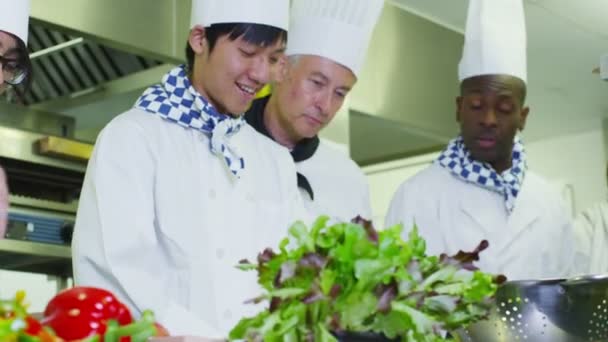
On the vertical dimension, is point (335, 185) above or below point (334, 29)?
below

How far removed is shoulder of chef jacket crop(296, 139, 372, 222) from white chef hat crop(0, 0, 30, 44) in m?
0.88

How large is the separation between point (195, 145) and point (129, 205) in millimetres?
242

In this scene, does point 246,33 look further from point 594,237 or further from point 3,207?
point 594,237

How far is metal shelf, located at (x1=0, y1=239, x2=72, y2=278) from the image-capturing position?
8.90 feet

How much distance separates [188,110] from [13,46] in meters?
0.33

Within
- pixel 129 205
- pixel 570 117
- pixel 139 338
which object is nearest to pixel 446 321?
pixel 139 338

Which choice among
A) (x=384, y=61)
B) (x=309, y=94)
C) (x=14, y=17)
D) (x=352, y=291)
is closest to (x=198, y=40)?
(x=14, y=17)

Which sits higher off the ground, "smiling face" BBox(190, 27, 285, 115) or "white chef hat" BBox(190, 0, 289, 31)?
"white chef hat" BBox(190, 0, 289, 31)

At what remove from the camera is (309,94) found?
7.41 feet

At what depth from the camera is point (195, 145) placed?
1772mm

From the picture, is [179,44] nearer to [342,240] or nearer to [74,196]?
[74,196]

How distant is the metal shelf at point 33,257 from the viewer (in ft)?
8.90

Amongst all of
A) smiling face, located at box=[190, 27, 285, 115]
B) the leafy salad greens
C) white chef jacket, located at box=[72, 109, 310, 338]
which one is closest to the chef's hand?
white chef jacket, located at box=[72, 109, 310, 338]

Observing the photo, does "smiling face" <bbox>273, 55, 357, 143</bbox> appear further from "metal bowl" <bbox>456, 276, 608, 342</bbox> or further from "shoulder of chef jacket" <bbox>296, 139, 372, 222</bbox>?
"metal bowl" <bbox>456, 276, 608, 342</bbox>
